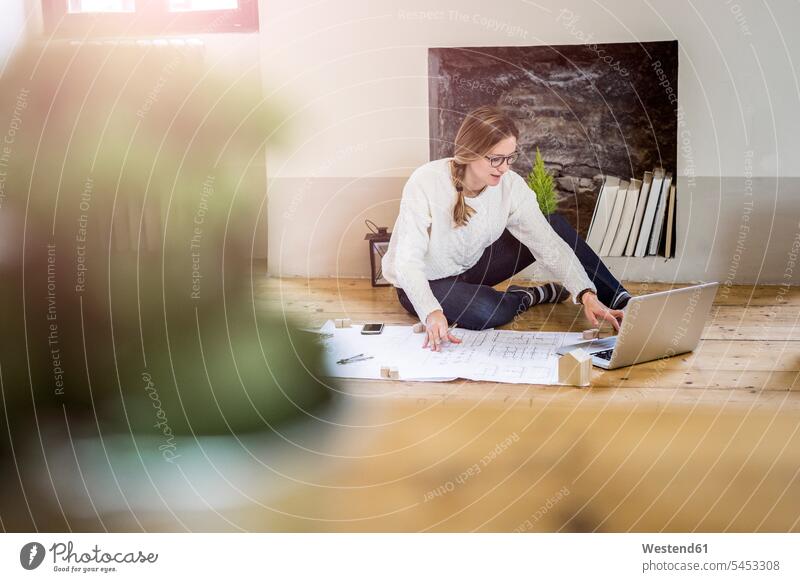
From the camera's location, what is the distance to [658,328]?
1.30m

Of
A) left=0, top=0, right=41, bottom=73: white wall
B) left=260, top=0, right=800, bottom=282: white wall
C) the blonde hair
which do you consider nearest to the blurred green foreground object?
left=0, top=0, right=41, bottom=73: white wall

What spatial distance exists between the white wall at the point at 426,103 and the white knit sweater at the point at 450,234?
5 cm

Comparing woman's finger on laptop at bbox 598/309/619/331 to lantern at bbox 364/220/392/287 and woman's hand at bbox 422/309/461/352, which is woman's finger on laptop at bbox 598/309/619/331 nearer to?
woman's hand at bbox 422/309/461/352

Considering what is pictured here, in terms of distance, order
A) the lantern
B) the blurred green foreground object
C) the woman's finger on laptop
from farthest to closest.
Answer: the lantern < the woman's finger on laptop < the blurred green foreground object

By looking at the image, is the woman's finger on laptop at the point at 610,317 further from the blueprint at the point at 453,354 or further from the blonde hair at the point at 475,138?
the blonde hair at the point at 475,138

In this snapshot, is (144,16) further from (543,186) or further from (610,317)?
(610,317)

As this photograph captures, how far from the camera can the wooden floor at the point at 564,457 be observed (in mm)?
1233

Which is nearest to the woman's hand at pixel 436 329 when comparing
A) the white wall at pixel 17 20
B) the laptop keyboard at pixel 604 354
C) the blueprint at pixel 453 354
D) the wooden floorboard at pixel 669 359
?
the blueprint at pixel 453 354

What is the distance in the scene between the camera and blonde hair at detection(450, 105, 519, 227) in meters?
1.51

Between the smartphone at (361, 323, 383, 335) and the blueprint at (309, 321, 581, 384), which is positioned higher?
the smartphone at (361, 323, 383, 335)
